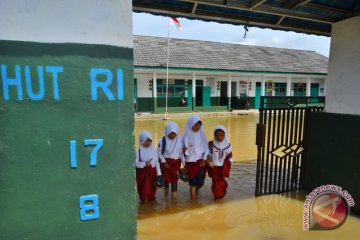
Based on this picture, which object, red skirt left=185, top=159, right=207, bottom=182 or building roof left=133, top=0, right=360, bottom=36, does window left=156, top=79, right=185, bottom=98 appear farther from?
A: red skirt left=185, top=159, right=207, bottom=182

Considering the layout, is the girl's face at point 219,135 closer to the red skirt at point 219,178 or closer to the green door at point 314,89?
the red skirt at point 219,178

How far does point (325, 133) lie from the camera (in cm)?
455

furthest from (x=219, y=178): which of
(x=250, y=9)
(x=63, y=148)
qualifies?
(x=63, y=148)

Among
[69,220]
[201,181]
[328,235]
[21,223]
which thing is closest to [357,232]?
[328,235]

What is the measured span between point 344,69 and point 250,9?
1.63m

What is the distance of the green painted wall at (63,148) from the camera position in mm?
1896

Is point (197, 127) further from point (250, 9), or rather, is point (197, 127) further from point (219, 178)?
point (250, 9)

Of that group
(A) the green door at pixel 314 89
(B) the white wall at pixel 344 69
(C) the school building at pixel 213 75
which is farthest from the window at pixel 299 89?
(B) the white wall at pixel 344 69

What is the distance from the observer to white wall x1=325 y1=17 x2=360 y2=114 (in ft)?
13.5

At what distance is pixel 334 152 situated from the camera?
14.5ft

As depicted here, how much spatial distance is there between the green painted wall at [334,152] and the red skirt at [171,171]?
2.21m

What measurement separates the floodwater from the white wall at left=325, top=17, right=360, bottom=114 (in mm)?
1572

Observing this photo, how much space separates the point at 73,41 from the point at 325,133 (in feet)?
13.1

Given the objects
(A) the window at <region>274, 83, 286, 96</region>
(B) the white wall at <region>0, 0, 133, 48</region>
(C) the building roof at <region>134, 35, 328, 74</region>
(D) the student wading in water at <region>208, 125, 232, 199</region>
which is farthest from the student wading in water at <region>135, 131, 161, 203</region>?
(A) the window at <region>274, 83, 286, 96</region>
